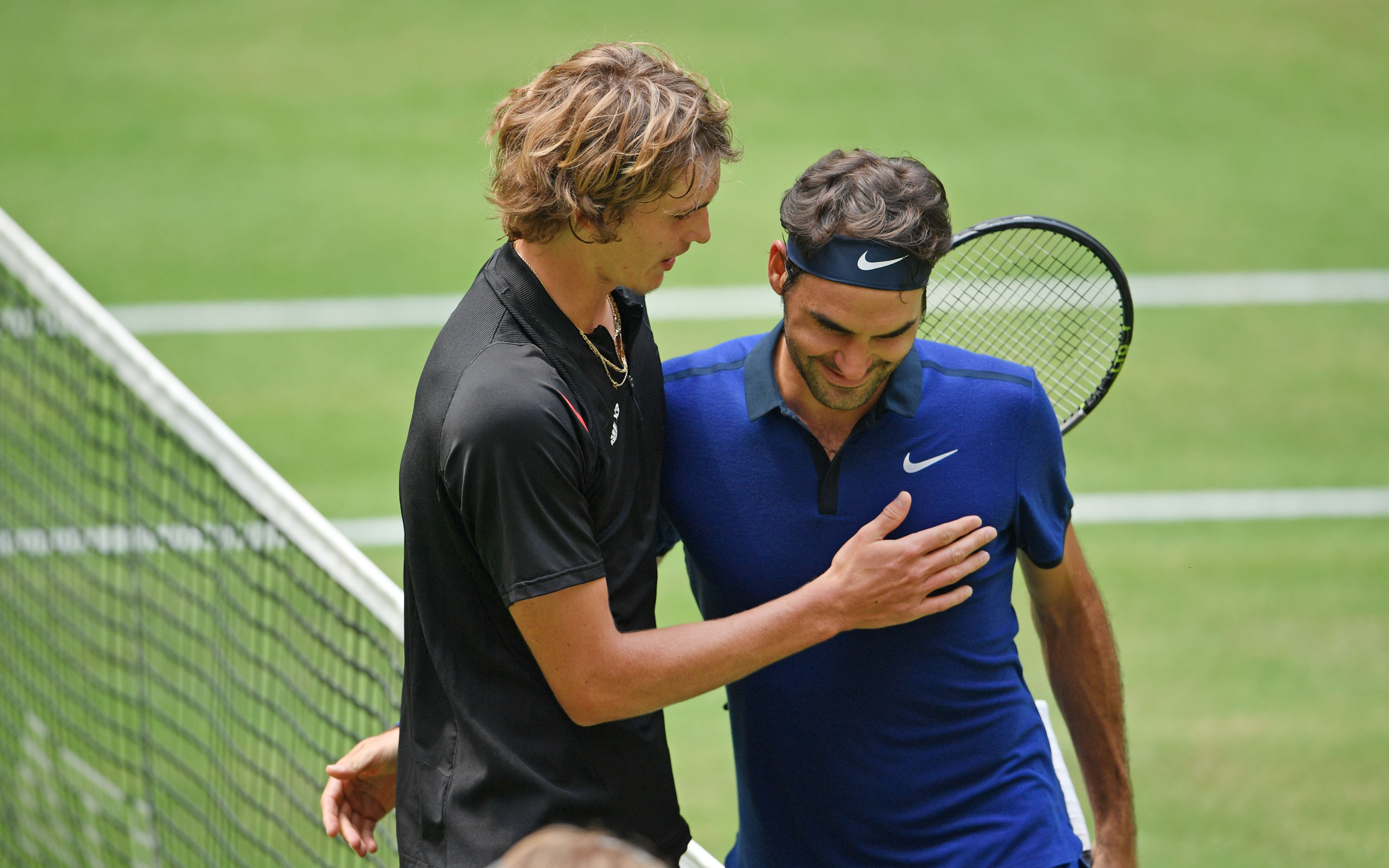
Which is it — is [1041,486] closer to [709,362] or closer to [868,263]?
[868,263]

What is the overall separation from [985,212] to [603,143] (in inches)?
352

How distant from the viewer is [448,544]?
2430 mm

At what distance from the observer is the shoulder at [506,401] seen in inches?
88.6

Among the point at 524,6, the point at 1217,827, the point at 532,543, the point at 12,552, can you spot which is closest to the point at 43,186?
the point at 524,6

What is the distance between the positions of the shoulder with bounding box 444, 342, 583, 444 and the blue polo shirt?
59cm

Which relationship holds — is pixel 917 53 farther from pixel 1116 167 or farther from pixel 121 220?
pixel 121 220

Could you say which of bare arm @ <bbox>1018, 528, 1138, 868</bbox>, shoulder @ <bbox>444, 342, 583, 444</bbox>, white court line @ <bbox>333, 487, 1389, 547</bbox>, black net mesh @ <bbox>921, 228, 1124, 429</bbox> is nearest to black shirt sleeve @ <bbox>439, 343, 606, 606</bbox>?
shoulder @ <bbox>444, 342, 583, 444</bbox>

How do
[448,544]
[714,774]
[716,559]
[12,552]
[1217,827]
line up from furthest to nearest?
[12,552] < [714,774] < [1217,827] < [716,559] < [448,544]

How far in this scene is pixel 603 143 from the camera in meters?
2.46

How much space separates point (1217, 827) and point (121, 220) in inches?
380

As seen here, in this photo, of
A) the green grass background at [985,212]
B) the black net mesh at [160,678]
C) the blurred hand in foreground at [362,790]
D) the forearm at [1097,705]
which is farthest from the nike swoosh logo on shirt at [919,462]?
the green grass background at [985,212]

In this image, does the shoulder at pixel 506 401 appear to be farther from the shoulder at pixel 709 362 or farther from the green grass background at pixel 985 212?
the green grass background at pixel 985 212

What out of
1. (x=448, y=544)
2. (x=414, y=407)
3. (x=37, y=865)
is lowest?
(x=37, y=865)

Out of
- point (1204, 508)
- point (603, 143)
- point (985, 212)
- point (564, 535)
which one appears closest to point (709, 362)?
point (603, 143)
